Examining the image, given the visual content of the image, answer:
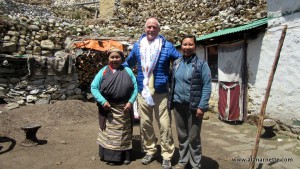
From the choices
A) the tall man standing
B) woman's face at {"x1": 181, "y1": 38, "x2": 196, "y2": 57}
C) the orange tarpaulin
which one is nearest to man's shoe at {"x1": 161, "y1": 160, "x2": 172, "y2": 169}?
the tall man standing

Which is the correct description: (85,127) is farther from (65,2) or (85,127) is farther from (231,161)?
(65,2)

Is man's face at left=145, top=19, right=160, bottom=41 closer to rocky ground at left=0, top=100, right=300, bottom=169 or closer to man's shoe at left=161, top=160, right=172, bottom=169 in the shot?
man's shoe at left=161, top=160, right=172, bottom=169

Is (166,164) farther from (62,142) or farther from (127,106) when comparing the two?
(62,142)

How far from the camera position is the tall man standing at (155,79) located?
11.3 ft

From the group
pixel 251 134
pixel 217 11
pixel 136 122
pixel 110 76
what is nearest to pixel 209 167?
pixel 110 76

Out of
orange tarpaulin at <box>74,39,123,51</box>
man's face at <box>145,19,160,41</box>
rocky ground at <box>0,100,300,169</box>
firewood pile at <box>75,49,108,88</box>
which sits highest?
orange tarpaulin at <box>74,39,123,51</box>

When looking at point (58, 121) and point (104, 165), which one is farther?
point (58, 121)

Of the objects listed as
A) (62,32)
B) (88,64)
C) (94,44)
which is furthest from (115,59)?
(62,32)

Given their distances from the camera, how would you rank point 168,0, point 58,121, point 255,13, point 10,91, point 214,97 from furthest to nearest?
1. point 168,0
2. point 255,13
3. point 214,97
4. point 10,91
5. point 58,121

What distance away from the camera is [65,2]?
1084 inches

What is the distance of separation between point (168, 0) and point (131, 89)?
499 inches

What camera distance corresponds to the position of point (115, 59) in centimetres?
365

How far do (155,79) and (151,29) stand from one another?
0.64 m

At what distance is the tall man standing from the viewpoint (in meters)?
3.44
